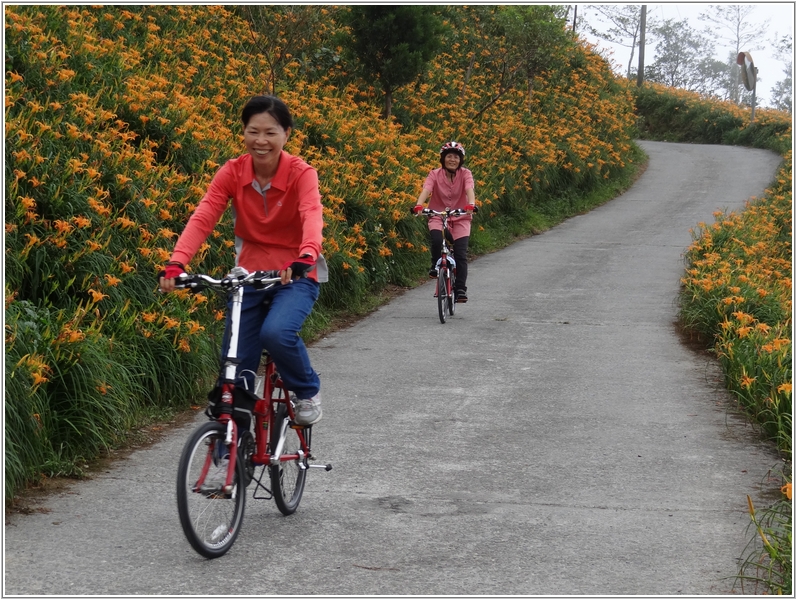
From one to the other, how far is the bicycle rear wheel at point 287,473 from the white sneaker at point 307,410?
2.8 inches

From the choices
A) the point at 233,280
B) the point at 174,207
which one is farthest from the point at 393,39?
the point at 233,280

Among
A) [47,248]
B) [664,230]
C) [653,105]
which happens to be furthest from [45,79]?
[653,105]

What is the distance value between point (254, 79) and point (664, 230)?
31.3 feet

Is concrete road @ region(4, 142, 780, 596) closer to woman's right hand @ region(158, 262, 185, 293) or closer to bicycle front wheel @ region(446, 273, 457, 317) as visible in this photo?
bicycle front wheel @ region(446, 273, 457, 317)

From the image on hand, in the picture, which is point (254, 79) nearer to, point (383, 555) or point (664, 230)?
point (664, 230)

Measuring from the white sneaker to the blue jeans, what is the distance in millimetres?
46

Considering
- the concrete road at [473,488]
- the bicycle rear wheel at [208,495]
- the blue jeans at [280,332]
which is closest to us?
the bicycle rear wheel at [208,495]

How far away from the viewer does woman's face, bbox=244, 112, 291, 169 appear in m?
4.80

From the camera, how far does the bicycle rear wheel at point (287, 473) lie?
4930mm

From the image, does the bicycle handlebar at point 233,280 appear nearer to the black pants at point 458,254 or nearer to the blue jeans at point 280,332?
the blue jeans at point 280,332

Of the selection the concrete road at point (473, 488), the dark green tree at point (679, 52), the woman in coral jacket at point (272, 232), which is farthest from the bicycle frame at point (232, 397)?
the dark green tree at point (679, 52)

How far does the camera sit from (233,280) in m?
4.34

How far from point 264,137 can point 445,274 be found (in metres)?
6.71

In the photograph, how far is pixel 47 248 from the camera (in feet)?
23.7
